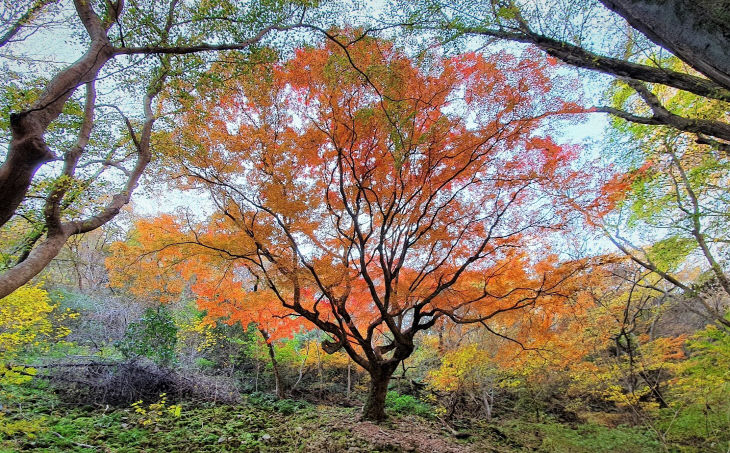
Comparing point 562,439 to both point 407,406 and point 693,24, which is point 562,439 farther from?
point 693,24

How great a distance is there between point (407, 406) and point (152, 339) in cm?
807

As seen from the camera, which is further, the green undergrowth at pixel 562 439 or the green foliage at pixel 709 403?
the green undergrowth at pixel 562 439

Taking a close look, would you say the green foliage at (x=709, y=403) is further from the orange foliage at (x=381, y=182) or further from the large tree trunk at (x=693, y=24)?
the large tree trunk at (x=693, y=24)

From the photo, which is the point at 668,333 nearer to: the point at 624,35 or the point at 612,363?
Answer: the point at 612,363

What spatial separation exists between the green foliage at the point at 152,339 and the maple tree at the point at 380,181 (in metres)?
2.26

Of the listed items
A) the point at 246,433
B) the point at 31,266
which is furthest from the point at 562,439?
the point at 31,266

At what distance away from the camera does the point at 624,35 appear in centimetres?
500

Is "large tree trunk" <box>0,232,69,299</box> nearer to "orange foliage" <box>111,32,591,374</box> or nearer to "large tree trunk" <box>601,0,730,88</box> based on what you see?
"orange foliage" <box>111,32,591,374</box>

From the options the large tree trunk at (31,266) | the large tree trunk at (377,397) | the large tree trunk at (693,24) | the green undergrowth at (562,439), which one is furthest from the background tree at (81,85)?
the green undergrowth at (562,439)

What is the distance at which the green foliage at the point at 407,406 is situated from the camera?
9.67 meters

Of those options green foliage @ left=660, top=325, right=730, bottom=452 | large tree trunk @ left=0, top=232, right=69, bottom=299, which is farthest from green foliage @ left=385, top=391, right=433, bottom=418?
large tree trunk @ left=0, top=232, right=69, bottom=299

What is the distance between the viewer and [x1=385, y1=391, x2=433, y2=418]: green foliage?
31.7ft

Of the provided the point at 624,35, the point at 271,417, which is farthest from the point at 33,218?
the point at 624,35

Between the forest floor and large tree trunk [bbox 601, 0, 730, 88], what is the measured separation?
5938 millimetres
